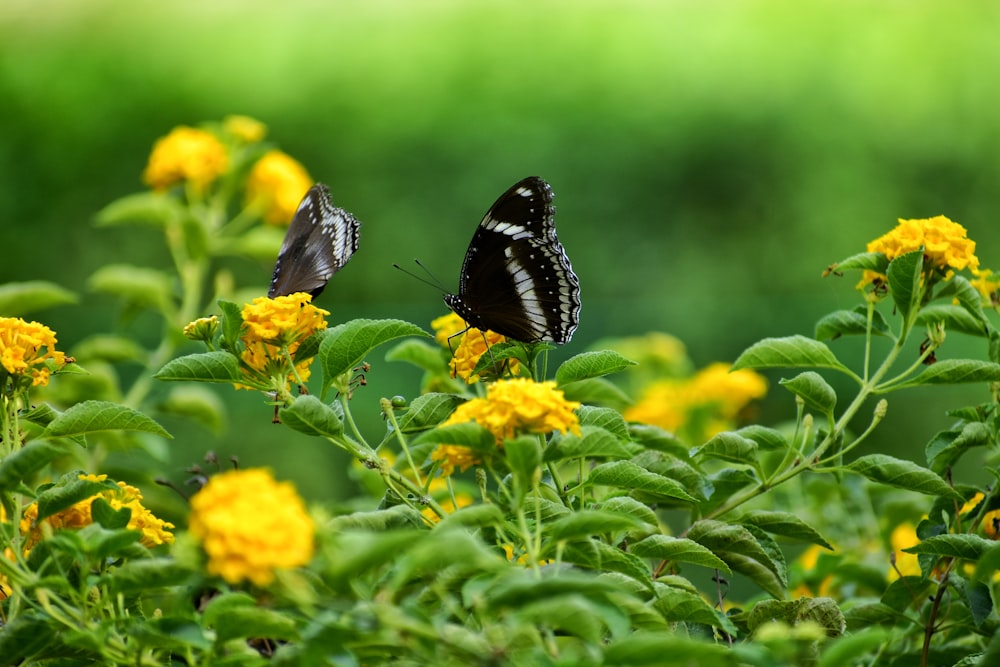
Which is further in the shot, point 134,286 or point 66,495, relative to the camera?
point 134,286

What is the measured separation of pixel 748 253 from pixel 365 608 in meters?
5.00

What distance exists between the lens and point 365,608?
814 millimetres

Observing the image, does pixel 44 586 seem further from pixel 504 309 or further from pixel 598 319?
pixel 598 319

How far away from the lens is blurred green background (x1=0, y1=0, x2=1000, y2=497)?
5.55m

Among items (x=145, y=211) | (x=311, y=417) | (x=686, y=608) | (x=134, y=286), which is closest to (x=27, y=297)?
(x=134, y=286)

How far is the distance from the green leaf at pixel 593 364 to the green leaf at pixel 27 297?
1148 millimetres

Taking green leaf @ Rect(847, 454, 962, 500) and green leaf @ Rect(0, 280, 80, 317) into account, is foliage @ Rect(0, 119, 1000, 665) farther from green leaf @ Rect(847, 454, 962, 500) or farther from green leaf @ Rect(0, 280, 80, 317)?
green leaf @ Rect(0, 280, 80, 317)

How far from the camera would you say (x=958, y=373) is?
1335 millimetres

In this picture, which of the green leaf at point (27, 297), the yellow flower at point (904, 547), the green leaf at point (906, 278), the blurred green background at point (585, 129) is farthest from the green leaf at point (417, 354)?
the blurred green background at point (585, 129)

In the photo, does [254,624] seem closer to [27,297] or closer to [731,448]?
[731,448]

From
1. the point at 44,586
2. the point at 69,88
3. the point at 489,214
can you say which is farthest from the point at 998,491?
the point at 69,88

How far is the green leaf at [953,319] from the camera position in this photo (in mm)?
1384

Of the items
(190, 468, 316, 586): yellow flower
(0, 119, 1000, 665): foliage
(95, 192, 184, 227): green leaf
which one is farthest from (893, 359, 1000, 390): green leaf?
(95, 192, 184, 227): green leaf

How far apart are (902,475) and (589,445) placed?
427 mm
